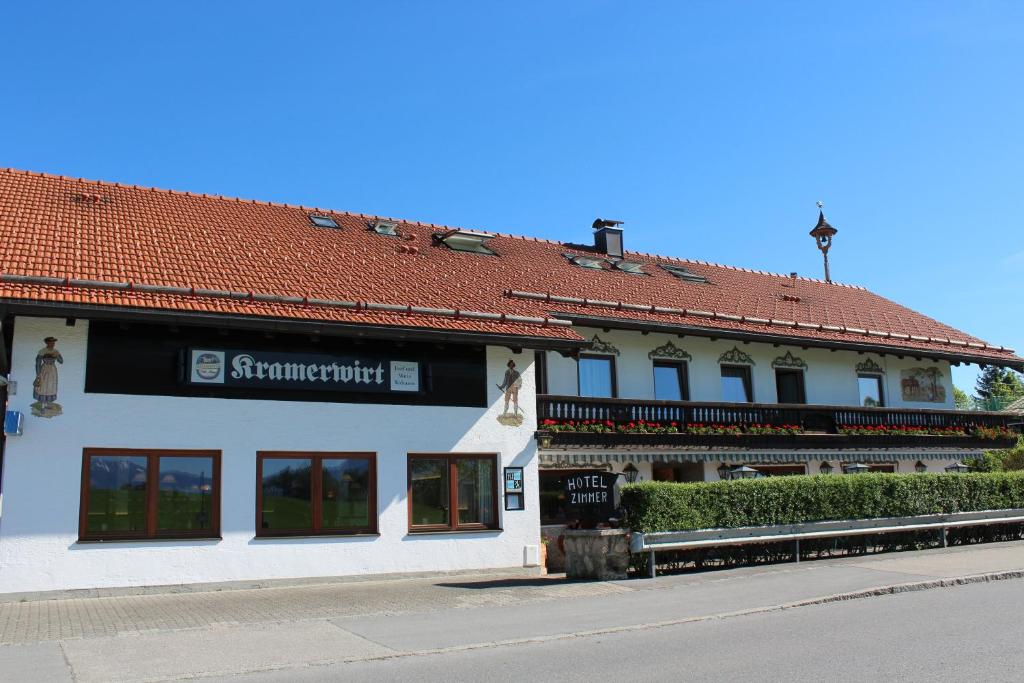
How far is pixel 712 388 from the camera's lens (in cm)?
2461

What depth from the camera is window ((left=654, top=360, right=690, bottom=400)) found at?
944 inches

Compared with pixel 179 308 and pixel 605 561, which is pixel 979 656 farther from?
pixel 179 308

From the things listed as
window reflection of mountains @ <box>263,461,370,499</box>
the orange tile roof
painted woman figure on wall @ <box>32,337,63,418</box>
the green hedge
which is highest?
the orange tile roof

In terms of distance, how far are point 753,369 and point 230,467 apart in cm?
1466

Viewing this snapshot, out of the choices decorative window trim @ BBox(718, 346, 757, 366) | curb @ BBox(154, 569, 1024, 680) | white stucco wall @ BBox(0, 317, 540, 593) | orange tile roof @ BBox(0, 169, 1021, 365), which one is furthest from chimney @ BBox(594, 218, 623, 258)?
curb @ BBox(154, 569, 1024, 680)

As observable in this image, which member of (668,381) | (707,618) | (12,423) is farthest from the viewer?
(668,381)

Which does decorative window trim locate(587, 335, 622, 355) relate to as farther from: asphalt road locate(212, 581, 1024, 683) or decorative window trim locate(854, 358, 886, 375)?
asphalt road locate(212, 581, 1024, 683)

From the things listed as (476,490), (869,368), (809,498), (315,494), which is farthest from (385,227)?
(869,368)

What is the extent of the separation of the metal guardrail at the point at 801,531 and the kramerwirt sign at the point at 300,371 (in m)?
5.02

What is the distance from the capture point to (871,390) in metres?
27.8

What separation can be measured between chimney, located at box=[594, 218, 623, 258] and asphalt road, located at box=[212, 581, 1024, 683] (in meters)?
18.2

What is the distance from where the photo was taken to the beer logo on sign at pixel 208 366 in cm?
1559

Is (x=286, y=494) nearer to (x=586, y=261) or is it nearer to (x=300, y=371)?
(x=300, y=371)

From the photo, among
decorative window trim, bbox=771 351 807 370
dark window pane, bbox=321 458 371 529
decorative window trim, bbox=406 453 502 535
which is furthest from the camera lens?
decorative window trim, bbox=771 351 807 370
